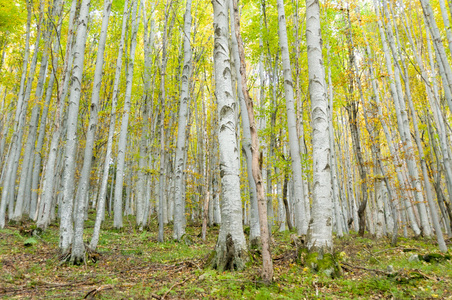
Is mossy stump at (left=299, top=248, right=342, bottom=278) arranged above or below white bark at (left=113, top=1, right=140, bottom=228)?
below

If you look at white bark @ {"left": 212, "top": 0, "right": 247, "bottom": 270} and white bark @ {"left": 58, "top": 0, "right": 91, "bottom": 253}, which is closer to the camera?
white bark @ {"left": 212, "top": 0, "right": 247, "bottom": 270}

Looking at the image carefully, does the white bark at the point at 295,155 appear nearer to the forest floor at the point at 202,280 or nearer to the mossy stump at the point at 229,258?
the forest floor at the point at 202,280

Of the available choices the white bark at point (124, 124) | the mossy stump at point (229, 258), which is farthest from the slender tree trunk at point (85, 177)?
the mossy stump at point (229, 258)

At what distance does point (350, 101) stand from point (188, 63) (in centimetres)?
743

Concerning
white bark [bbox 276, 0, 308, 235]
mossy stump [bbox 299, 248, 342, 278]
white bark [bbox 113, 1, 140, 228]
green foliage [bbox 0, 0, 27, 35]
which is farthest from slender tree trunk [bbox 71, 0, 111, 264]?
green foliage [bbox 0, 0, 27, 35]

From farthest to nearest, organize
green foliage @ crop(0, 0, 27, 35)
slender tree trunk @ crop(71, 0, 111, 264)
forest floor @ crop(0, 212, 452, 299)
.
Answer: green foliage @ crop(0, 0, 27, 35) < slender tree trunk @ crop(71, 0, 111, 264) < forest floor @ crop(0, 212, 452, 299)

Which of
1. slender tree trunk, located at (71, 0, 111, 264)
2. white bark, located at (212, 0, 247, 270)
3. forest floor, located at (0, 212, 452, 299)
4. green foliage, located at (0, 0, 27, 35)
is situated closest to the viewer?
forest floor, located at (0, 212, 452, 299)

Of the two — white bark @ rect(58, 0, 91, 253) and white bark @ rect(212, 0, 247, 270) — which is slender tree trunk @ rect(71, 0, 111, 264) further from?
white bark @ rect(212, 0, 247, 270)

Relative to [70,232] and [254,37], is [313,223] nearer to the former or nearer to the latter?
[70,232]

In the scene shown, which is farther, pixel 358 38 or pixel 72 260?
pixel 358 38

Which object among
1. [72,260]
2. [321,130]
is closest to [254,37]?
[321,130]

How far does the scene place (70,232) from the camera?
6.14 metres

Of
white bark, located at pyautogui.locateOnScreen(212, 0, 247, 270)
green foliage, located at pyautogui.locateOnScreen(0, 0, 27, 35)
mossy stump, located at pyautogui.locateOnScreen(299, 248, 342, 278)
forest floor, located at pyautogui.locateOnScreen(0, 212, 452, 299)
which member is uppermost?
green foliage, located at pyautogui.locateOnScreen(0, 0, 27, 35)

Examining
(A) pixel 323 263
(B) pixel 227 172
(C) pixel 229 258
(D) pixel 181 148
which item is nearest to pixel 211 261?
(C) pixel 229 258
